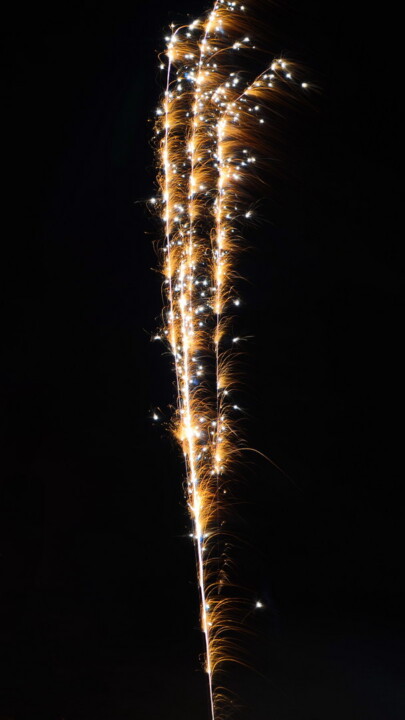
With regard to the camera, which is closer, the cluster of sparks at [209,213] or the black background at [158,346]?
the cluster of sparks at [209,213]

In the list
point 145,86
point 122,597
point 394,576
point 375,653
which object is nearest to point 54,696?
point 122,597

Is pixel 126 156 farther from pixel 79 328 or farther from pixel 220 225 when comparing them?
pixel 79 328

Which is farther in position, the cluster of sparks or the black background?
the black background

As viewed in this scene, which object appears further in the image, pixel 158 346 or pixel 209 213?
pixel 158 346

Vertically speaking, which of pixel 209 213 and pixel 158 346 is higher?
pixel 209 213
